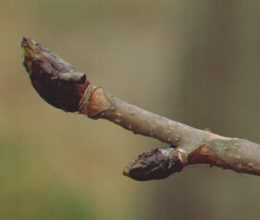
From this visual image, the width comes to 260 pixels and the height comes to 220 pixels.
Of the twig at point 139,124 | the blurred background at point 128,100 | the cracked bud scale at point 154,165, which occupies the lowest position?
the cracked bud scale at point 154,165

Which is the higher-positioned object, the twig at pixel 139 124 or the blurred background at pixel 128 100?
the blurred background at pixel 128 100

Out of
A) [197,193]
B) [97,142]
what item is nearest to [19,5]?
[97,142]

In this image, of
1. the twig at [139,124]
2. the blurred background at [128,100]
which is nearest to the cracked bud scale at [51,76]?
the twig at [139,124]

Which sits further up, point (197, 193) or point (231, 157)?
point (197, 193)

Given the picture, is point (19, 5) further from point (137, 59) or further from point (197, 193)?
point (197, 193)

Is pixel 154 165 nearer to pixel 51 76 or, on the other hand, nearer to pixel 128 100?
pixel 51 76

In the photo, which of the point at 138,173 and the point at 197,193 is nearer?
the point at 138,173

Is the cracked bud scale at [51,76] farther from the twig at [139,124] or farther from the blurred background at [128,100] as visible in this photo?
the blurred background at [128,100]

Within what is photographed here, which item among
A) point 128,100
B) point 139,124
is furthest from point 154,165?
point 128,100

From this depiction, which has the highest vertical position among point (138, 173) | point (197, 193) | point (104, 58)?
point (104, 58)
